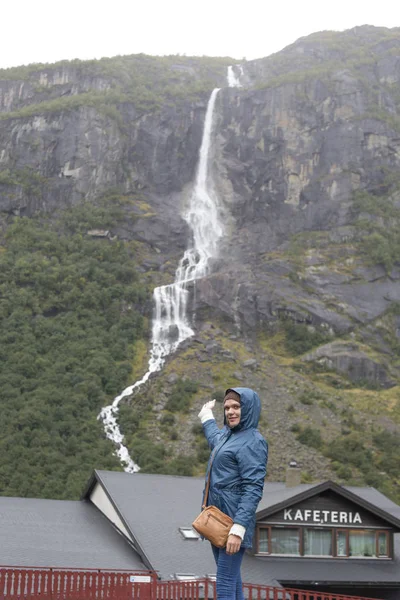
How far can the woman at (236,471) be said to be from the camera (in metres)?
7.76

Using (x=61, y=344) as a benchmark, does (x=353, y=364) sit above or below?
below

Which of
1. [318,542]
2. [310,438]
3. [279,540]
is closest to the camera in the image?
[279,540]

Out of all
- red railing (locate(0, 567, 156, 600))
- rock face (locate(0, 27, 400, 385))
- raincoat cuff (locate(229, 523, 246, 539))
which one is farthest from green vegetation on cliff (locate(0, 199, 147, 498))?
raincoat cuff (locate(229, 523, 246, 539))

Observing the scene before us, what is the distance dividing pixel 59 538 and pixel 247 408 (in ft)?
54.2

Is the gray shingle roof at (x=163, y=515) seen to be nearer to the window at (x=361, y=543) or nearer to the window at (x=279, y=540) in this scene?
the window at (x=279, y=540)

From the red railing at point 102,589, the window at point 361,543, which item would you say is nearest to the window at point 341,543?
the window at point 361,543

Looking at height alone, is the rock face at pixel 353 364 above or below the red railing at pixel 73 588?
above

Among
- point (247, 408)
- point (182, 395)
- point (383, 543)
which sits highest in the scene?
point (182, 395)

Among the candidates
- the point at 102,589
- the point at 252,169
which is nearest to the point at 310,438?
the point at 102,589

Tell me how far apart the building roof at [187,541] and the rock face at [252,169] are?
52.8m

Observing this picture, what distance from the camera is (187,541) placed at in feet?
77.0

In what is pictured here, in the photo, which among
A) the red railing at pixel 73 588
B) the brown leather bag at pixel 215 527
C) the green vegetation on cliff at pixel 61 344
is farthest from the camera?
the green vegetation on cliff at pixel 61 344

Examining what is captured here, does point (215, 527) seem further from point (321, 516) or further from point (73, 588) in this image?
point (321, 516)

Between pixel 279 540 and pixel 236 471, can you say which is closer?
pixel 236 471
